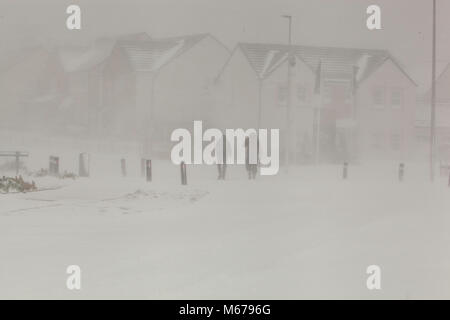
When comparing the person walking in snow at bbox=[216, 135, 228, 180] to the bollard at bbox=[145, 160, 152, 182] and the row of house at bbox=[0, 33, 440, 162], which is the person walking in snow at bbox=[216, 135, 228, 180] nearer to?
the row of house at bbox=[0, 33, 440, 162]

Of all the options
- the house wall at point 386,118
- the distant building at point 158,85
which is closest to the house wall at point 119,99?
the distant building at point 158,85

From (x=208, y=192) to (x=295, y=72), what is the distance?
74.2 inches

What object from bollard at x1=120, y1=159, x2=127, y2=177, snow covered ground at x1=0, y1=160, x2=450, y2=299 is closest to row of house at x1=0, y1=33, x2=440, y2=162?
bollard at x1=120, y1=159, x2=127, y2=177

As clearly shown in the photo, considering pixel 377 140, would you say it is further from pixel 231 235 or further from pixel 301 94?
pixel 231 235

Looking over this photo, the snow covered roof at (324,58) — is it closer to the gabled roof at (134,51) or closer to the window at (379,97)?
the window at (379,97)

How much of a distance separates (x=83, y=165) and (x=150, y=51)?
5.45 feet

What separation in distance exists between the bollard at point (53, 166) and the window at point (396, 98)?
14.2 ft

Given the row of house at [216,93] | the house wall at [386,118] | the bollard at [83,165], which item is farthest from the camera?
the house wall at [386,118]

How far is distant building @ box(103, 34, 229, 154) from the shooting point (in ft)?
25.2

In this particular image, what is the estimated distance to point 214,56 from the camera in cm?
771

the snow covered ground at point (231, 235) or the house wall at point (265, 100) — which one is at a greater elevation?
the house wall at point (265, 100)

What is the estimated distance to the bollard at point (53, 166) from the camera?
8070 millimetres
